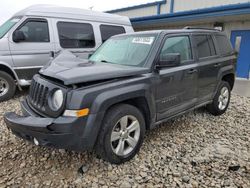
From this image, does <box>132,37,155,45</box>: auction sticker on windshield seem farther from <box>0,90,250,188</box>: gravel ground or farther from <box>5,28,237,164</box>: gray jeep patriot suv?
<box>0,90,250,188</box>: gravel ground

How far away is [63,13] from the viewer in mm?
6859

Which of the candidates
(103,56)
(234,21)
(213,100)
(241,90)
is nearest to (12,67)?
(103,56)

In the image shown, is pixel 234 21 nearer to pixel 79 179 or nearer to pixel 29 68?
pixel 29 68

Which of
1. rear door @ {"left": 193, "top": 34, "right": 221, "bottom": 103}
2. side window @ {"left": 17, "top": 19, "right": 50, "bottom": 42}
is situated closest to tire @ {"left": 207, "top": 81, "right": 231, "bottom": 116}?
rear door @ {"left": 193, "top": 34, "right": 221, "bottom": 103}

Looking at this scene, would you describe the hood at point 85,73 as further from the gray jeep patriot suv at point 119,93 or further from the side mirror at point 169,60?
the side mirror at point 169,60

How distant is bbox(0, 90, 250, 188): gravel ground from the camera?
295 cm

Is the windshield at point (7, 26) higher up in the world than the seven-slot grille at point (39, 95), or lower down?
higher up

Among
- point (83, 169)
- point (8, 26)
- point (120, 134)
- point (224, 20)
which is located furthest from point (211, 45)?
point (224, 20)

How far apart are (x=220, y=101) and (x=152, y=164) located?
282 centimetres

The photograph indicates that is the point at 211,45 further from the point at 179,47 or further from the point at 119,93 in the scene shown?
the point at 119,93

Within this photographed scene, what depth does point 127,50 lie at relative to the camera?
3973 mm

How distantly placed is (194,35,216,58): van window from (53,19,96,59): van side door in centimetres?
366

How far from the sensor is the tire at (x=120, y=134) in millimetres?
2975

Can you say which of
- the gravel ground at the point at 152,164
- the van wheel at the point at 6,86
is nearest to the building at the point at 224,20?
the gravel ground at the point at 152,164
